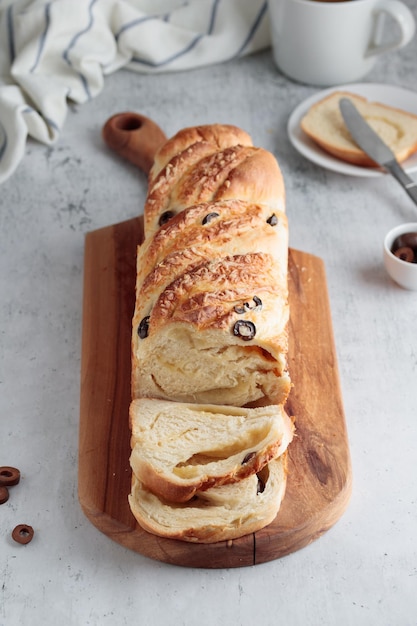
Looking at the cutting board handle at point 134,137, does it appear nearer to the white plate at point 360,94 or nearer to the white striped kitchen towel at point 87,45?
the white striped kitchen towel at point 87,45

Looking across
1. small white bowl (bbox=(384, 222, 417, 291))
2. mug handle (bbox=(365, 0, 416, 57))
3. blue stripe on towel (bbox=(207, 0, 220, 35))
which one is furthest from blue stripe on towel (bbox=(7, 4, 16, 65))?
small white bowl (bbox=(384, 222, 417, 291))

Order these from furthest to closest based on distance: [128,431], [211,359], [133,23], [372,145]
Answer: [133,23] < [372,145] < [128,431] < [211,359]

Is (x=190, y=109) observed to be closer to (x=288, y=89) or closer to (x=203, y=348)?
(x=288, y=89)

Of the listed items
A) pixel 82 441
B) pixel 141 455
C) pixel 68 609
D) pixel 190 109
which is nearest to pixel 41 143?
pixel 190 109

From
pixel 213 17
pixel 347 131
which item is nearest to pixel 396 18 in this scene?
pixel 347 131

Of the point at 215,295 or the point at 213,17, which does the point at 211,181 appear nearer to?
the point at 215,295

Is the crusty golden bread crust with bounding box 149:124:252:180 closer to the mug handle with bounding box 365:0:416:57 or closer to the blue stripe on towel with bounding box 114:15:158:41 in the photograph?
the mug handle with bounding box 365:0:416:57
